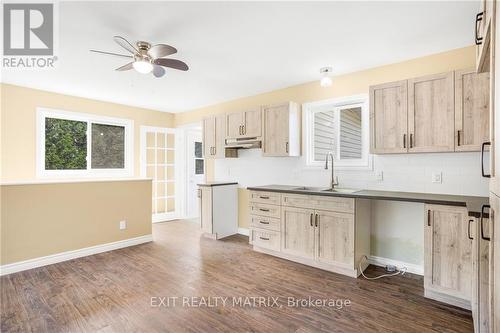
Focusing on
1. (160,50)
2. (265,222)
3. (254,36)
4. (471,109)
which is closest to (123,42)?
(160,50)

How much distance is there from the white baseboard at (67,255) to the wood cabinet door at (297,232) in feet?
7.85

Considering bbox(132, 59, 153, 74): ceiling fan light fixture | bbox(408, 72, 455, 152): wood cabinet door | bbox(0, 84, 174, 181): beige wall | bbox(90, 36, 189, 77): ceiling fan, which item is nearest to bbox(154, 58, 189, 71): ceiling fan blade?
bbox(90, 36, 189, 77): ceiling fan

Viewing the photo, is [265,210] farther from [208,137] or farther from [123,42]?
[123,42]

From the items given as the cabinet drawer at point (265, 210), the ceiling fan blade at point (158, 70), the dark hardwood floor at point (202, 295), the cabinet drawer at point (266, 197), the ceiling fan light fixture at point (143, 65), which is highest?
the ceiling fan blade at point (158, 70)

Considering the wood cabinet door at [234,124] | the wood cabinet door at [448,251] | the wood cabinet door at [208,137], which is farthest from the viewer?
the wood cabinet door at [208,137]

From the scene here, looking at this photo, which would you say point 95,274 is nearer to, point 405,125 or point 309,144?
point 309,144

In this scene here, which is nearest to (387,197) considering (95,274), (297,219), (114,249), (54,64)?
(297,219)

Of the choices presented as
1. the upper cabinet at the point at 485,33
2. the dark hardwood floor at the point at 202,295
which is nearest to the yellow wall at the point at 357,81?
the upper cabinet at the point at 485,33

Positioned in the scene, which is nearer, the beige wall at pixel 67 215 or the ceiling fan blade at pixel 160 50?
the ceiling fan blade at pixel 160 50

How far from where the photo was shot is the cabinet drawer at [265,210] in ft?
11.7

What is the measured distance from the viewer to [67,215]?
350 cm

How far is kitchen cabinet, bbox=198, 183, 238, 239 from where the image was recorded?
445 centimetres

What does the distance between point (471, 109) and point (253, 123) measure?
275 centimetres

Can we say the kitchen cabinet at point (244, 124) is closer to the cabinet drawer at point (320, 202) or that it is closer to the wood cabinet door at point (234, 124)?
the wood cabinet door at point (234, 124)
